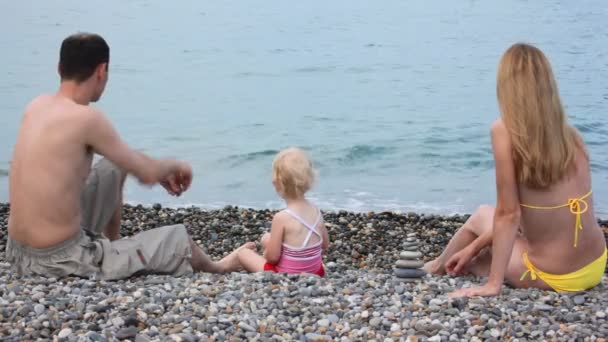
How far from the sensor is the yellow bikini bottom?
5.50 m

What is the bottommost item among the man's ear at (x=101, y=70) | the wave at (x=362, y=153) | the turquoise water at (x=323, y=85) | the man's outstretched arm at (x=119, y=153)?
the wave at (x=362, y=153)

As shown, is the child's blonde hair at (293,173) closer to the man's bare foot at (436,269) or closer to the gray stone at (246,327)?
the man's bare foot at (436,269)

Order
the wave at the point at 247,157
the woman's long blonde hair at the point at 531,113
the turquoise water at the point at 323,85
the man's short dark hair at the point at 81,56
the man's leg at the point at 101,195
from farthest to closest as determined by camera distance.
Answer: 1. the wave at the point at 247,157
2. the turquoise water at the point at 323,85
3. the man's leg at the point at 101,195
4. the man's short dark hair at the point at 81,56
5. the woman's long blonde hair at the point at 531,113

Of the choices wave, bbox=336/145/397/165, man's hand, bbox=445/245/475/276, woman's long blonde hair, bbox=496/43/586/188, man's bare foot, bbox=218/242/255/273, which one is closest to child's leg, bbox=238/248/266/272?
man's bare foot, bbox=218/242/255/273

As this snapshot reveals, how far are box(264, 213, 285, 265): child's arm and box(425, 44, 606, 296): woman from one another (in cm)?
124

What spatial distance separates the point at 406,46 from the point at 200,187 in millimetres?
15893

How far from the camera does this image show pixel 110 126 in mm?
5297

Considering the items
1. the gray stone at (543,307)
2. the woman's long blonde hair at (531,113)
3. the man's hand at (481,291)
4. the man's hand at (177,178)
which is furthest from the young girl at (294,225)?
the gray stone at (543,307)

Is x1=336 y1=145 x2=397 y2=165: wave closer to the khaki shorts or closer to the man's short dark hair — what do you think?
the khaki shorts

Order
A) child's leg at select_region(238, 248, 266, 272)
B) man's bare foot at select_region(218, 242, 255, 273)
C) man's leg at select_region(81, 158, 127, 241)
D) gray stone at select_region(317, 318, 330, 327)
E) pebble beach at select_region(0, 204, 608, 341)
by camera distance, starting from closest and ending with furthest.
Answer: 1. pebble beach at select_region(0, 204, 608, 341)
2. gray stone at select_region(317, 318, 330, 327)
3. man's leg at select_region(81, 158, 127, 241)
4. child's leg at select_region(238, 248, 266, 272)
5. man's bare foot at select_region(218, 242, 255, 273)

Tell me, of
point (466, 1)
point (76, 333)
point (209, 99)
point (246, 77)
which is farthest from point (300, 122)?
point (466, 1)

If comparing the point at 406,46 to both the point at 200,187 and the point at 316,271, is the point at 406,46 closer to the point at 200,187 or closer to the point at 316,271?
the point at 200,187

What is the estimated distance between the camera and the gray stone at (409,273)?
18.5 feet

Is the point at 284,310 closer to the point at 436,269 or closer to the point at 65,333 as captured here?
the point at 65,333
